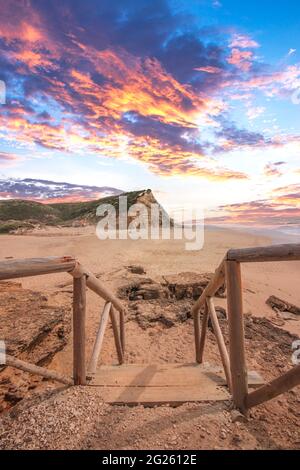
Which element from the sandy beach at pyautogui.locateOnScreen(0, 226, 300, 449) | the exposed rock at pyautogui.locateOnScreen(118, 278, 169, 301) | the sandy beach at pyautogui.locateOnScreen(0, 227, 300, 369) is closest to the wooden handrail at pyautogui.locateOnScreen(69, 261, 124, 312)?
the sandy beach at pyautogui.locateOnScreen(0, 226, 300, 449)

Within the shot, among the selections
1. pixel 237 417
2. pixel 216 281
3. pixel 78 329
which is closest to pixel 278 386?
pixel 237 417

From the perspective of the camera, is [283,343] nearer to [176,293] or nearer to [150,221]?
[176,293]

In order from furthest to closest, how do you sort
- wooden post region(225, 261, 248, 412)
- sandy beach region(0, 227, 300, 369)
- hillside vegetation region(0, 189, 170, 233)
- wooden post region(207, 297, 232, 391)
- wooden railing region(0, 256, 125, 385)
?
hillside vegetation region(0, 189, 170, 233) → sandy beach region(0, 227, 300, 369) → wooden post region(207, 297, 232, 391) → wooden post region(225, 261, 248, 412) → wooden railing region(0, 256, 125, 385)

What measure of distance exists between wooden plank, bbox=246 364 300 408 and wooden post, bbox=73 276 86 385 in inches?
70.3

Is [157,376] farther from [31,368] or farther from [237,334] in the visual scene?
[31,368]

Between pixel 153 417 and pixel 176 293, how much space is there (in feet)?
18.7

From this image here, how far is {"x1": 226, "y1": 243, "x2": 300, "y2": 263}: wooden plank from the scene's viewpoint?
7.45ft

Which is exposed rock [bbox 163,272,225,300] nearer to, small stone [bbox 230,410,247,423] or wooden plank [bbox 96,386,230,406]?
wooden plank [bbox 96,386,230,406]

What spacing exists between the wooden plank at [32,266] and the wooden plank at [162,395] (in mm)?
1455

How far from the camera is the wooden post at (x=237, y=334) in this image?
9.24 feet

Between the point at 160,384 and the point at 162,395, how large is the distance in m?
0.31

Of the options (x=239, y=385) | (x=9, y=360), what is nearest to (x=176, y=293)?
(x=239, y=385)

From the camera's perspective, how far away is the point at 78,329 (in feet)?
10.5
